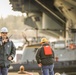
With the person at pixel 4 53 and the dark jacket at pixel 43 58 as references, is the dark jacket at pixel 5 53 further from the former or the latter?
the dark jacket at pixel 43 58

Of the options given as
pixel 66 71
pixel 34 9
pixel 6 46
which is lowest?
pixel 66 71

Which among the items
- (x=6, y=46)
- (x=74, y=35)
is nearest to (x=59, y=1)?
(x=74, y=35)

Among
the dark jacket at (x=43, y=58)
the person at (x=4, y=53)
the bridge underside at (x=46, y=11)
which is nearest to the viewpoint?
the person at (x=4, y=53)

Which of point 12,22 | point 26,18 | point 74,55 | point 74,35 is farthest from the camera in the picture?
point 12,22

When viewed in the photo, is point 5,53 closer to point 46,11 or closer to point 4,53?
point 4,53

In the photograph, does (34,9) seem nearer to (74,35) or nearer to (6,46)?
(74,35)

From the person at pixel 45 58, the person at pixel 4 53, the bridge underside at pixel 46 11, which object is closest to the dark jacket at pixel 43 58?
the person at pixel 45 58

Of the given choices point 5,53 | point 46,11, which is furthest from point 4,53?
point 46,11

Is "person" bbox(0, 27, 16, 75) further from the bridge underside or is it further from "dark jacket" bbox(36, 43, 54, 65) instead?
the bridge underside

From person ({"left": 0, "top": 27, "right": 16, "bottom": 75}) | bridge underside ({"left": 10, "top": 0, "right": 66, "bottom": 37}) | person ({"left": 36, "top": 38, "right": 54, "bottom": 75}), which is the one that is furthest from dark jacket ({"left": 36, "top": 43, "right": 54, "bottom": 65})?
bridge underside ({"left": 10, "top": 0, "right": 66, "bottom": 37})

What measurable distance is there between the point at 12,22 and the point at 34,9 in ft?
192

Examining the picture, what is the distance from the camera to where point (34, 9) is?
111 feet

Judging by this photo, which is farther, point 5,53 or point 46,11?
point 46,11

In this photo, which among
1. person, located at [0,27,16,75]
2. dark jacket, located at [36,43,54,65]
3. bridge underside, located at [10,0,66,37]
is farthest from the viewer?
bridge underside, located at [10,0,66,37]
